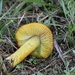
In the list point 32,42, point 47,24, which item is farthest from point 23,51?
point 47,24

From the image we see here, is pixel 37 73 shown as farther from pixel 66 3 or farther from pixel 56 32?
pixel 66 3

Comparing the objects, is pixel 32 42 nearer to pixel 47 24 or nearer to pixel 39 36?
pixel 39 36

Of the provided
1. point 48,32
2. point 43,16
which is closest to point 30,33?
point 48,32
